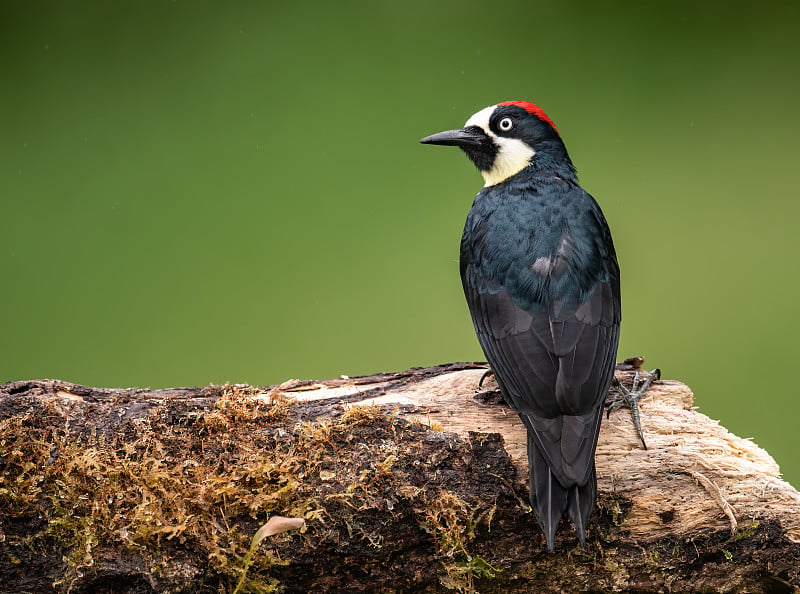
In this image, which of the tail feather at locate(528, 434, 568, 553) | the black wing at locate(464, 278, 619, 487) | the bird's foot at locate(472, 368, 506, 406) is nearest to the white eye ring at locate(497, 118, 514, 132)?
the black wing at locate(464, 278, 619, 487)

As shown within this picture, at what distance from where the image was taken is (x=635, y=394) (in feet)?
7.83

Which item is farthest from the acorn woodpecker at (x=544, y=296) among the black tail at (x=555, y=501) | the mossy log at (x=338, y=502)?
the mossy log at (x=338, y=502)

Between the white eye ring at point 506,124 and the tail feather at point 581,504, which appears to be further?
the white eye ring at point 506,124

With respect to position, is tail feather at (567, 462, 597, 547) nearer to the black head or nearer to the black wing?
the black wing

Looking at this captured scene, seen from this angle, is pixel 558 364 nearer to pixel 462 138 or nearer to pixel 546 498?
pixel 546 498

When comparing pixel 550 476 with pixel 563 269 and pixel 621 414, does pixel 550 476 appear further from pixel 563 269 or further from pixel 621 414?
pixel 563 269

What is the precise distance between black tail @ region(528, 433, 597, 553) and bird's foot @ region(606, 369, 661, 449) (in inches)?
13.4

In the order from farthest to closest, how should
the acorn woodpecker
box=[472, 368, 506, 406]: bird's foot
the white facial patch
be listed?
the white facial patch < box=[472, 368, 506, 406]: bird's foot < the acorn woodpecker

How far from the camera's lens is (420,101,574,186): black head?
306 cm

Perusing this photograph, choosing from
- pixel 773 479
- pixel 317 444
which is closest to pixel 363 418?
pixel 317 444

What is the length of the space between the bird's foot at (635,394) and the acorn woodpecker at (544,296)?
0.17 meters

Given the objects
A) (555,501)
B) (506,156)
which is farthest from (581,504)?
(506,156)

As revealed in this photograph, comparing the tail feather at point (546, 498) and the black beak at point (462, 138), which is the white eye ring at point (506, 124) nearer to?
the black beak at point (462, 138)

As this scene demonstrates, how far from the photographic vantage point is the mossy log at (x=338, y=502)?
189 cm
